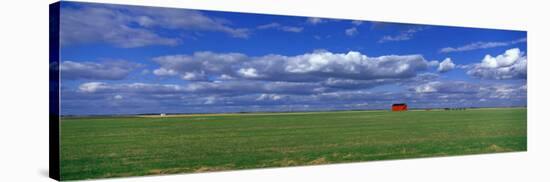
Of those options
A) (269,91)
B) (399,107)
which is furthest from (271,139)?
(399,107)

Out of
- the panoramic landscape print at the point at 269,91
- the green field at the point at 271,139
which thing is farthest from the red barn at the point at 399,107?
the green field at the point at 271,139

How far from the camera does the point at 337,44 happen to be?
1802 cm

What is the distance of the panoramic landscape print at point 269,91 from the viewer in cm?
1492

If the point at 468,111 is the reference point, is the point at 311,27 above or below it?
above

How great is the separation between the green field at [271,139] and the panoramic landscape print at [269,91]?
0.03m

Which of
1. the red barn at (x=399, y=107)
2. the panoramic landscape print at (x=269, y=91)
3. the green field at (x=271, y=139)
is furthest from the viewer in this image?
the red barn at (x=399, y=107)

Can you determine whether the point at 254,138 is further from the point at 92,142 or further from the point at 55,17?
the point at 55,17

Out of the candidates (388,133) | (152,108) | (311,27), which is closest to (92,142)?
(152,108)

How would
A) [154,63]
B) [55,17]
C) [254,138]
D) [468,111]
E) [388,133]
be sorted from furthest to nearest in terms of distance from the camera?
[468,111]
[388,133]
[254,138]
[154,63]
[55,17]

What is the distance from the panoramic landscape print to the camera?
1492 cm

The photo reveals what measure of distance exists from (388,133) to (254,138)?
409cm

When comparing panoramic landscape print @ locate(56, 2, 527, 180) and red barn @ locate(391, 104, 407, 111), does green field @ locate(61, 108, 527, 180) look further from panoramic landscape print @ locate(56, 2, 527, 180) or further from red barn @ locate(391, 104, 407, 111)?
red barn @ locate(391, 104, 407, 111)

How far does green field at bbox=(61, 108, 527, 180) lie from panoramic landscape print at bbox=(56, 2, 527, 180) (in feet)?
0.10

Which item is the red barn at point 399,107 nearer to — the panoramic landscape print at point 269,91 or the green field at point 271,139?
the panoramic landscape print at point 269,91
